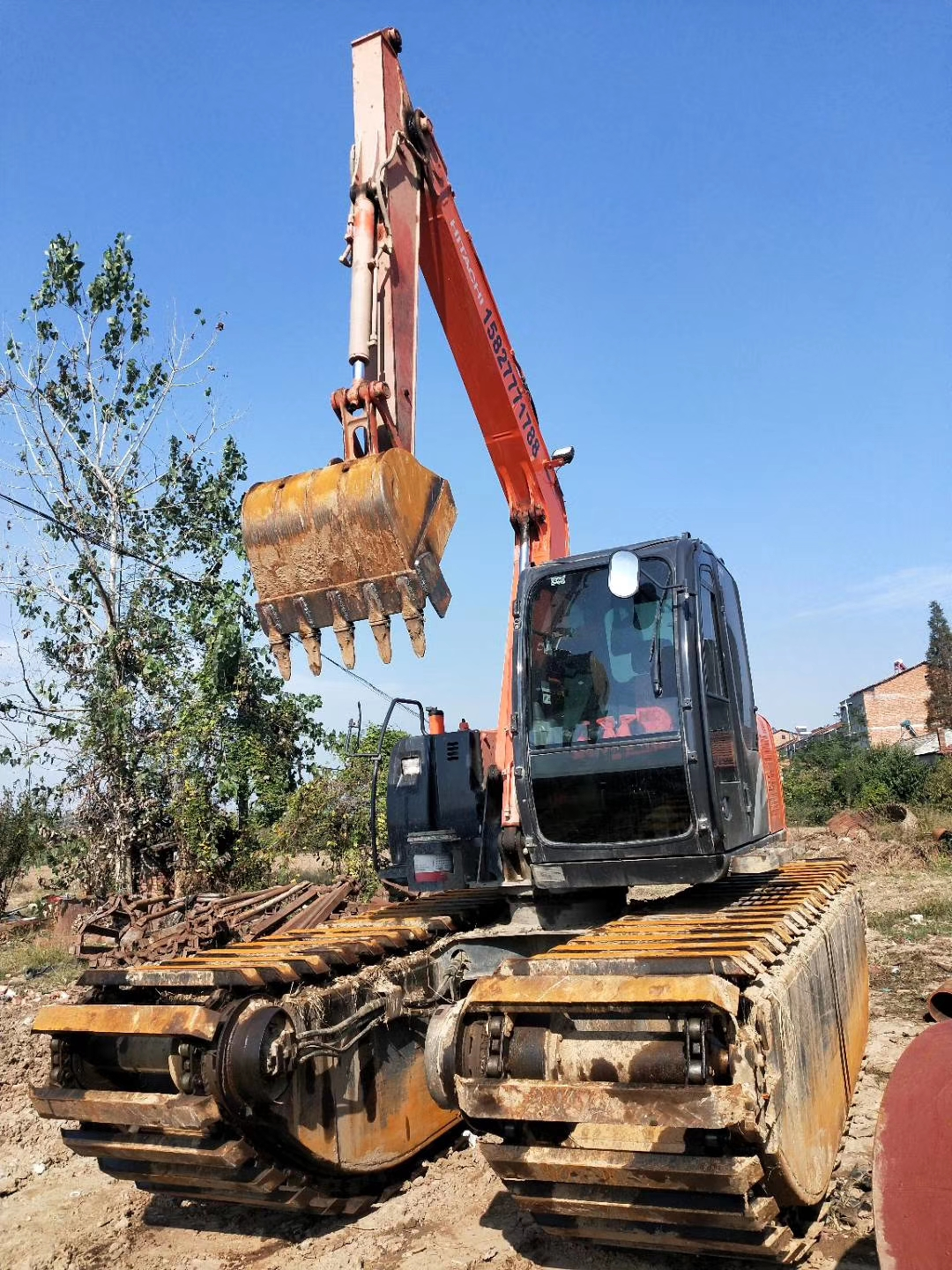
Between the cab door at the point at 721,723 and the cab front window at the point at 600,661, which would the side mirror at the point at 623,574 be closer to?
the cab front window at the point at 600,661

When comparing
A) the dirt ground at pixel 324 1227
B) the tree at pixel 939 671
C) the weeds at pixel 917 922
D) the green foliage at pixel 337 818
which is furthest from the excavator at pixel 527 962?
the tree at pixel 939 671

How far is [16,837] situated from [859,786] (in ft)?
57.0

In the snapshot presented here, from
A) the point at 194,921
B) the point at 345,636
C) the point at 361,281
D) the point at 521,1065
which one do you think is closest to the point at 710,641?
the point at 345,636

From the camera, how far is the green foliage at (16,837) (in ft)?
48.9

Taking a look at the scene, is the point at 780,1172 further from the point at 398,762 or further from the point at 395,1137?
the point at 398,762

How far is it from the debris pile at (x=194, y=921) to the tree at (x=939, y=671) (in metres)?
41.8

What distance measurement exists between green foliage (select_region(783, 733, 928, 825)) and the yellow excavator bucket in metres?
17.6

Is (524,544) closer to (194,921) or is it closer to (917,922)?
(194,921)

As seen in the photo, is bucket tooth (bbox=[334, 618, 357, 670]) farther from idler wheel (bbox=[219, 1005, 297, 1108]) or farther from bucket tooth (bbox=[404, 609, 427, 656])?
idler wheel (bbox=[219, 1005, 297, 1108])

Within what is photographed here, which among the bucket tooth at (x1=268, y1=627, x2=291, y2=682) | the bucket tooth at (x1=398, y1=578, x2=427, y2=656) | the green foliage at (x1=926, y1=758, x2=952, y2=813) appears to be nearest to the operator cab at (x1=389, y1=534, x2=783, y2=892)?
the bucket tooth at (x1=398, y1=578, x2=427, y2=656)

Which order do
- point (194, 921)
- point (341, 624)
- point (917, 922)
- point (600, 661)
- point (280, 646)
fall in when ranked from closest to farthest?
point (600, 661) < point (341, 624) < point (280, 646) < point (194, 921) < point (917, 922)

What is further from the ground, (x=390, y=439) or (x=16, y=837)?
(x=390, y=439)

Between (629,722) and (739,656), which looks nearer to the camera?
(629,722)

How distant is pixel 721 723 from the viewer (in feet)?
16.5
